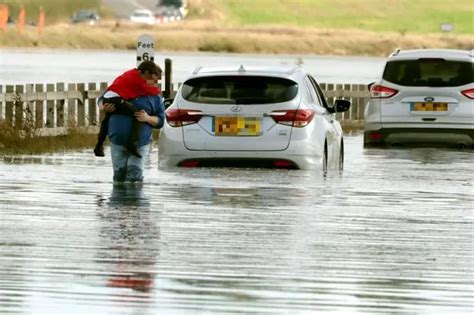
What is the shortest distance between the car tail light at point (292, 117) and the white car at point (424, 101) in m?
8.07

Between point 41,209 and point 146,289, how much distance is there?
243 inches

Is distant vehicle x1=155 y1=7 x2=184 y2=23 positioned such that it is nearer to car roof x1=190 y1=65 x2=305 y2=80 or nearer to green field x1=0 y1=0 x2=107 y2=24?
green field x1=0 y1=0 x2=107 y2=24

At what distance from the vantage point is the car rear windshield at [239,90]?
23016 millimetres

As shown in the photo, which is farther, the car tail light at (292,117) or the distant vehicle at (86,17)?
the distant vehicle at (86,17)

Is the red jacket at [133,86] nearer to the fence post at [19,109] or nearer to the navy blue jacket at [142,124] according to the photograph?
the navy blue jacket at [142,124]

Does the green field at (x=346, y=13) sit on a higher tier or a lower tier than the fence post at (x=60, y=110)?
lower

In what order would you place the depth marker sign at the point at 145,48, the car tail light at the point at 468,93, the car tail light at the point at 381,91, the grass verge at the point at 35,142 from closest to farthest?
the grass verge at the point at 35,142 → the car tail light at the point at 468,93 → the car tail light at the point at 381,91 → the depth marker sign at the point at 145,48

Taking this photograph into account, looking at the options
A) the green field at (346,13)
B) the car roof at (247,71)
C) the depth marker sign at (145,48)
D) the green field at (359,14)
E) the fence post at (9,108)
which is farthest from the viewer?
the green field at (359,14)

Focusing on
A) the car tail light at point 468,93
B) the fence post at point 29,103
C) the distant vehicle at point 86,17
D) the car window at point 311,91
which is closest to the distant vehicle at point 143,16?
the distant vehicle at point 86,17

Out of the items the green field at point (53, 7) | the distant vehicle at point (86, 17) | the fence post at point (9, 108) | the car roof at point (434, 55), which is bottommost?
the distant vehicle at point (86, 17)

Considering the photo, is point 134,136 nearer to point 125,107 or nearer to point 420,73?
point 125,107

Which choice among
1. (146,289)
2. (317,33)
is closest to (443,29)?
(317,33)

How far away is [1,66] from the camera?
8912 cm

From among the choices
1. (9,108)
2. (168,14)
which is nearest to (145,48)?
(9,108)
